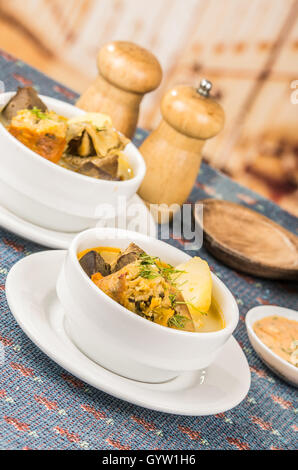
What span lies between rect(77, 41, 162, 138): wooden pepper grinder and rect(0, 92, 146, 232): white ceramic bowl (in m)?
0.39

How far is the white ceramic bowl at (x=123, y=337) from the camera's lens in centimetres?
66

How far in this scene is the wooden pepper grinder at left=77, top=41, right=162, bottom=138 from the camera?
129 cm

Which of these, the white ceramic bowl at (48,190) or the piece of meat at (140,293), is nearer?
the piece of meat at (140,293)

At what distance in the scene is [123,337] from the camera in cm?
67

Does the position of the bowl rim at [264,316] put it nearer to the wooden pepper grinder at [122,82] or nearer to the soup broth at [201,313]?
the soup broth at [201,313]

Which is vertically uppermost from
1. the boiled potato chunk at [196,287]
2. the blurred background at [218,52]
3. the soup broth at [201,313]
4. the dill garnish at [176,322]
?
the dill garnish at [176,322]

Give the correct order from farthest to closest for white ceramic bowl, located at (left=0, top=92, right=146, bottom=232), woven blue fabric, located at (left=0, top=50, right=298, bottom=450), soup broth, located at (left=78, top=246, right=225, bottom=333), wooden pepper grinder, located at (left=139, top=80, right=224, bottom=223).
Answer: wooden pepper grinder, located at (left=139, top=80, right=224, bottom=223)
white ceramic bowl, located at (left=0, top=92, right=146, bottom=232)
soup broth, located at (left=78, top=246, right=225, bottom=333)
woven blue fabric, located at (left=0, top=50, right=298, bottom=450)

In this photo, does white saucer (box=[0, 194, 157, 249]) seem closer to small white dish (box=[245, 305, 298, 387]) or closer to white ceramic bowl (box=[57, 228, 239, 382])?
white ceramic bowl (box=[57, 228, 239, 382])

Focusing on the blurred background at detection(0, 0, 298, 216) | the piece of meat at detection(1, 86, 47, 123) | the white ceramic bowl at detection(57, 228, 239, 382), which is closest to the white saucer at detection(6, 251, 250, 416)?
the white ceramic bowl at detection(57, 228, 239, 382)

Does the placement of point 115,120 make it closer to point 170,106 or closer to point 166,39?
point 170,106

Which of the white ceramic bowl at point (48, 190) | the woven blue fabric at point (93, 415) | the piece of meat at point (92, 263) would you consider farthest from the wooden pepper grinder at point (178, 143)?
the piece of meat at point (92, 263)

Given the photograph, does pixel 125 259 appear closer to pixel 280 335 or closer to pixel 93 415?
pixel 93 415

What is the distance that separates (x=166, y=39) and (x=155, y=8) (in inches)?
8.2

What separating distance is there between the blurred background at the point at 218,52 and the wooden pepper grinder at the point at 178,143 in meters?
2.33
